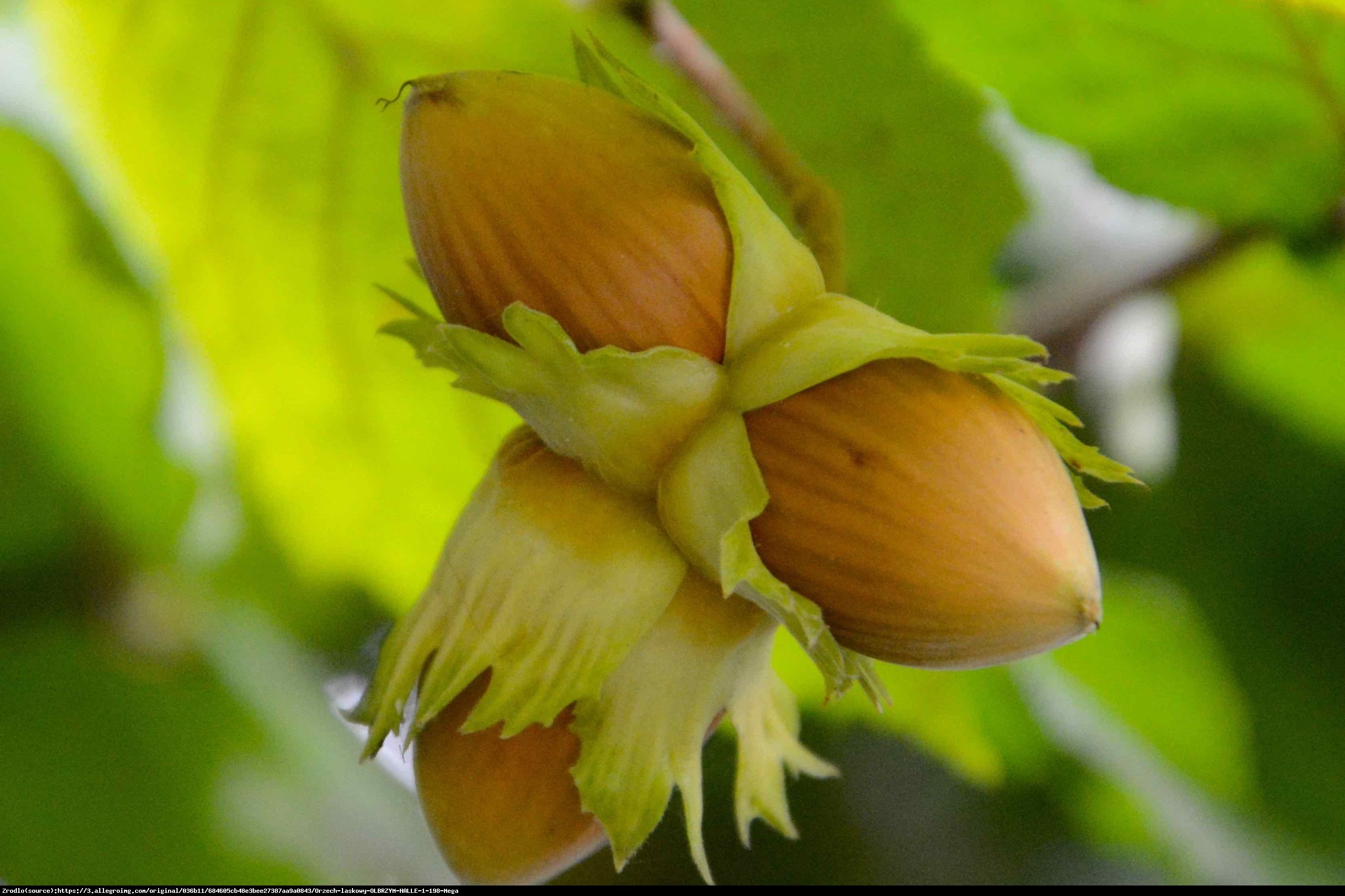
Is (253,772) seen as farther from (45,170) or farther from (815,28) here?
(815,28)

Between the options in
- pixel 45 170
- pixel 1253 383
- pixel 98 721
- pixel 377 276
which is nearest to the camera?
pixel 377 276

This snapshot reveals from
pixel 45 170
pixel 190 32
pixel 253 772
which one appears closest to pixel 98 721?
pixel 253 772

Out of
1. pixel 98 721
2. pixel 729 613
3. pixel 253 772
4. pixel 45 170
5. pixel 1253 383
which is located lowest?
pixel 1253 383

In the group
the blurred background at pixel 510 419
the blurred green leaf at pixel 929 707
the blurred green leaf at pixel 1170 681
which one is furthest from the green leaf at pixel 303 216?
the blurred green leaf at pixel 1170 681

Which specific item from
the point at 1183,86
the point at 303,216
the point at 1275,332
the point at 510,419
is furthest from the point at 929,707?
the point at 1275,332

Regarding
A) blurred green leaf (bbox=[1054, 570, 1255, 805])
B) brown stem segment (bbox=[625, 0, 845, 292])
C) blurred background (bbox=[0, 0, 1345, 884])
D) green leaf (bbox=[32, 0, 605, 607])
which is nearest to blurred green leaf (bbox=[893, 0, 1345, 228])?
blurred background (bbox=[0, 0, 1345, 884])

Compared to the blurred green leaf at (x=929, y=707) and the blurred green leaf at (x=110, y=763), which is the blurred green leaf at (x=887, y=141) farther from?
the blurred green leaf at (x=110, y=763)
